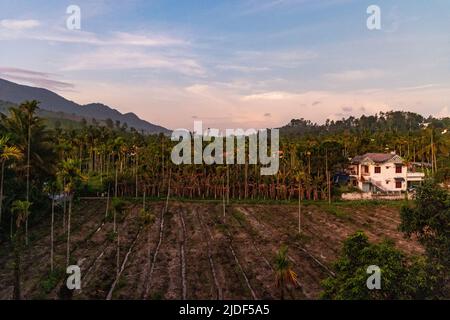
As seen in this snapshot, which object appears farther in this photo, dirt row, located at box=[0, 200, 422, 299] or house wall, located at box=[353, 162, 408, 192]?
house wall, located at box=[353, 162, 408, 192]

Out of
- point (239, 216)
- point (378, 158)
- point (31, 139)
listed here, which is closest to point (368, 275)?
point (31, 139)

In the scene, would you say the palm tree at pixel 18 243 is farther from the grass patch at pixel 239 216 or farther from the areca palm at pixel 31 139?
the grass patch at pixel 239 216

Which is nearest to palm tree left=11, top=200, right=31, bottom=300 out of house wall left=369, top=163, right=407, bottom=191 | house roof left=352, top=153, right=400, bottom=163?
house wall left=369, top=163, right=407, bottom=191

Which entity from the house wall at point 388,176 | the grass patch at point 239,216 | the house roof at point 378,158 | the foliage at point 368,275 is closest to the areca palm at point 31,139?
the grass patch at point 239,216

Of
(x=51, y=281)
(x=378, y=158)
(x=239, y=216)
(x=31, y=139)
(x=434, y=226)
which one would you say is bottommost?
(x=51, y=281)

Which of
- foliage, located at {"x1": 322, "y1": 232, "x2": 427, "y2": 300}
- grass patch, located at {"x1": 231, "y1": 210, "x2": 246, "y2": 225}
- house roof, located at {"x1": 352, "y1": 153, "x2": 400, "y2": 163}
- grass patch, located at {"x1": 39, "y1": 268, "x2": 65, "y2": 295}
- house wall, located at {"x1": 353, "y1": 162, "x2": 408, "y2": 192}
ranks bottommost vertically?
grass patch, located at {"x1": 39, "y1": 268, "x2": 65, "y2": 295}

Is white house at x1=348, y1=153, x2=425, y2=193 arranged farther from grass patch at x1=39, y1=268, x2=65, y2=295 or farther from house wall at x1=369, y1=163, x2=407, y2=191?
grass patch at x1=39, y1=268, x2=65, y2=295

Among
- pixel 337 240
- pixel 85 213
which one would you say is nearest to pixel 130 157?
pixel 85 213

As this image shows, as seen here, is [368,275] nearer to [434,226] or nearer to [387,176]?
[434,226]

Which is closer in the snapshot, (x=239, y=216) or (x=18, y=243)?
(x=18, y=243)

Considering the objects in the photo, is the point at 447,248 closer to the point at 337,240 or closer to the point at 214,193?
the point at 337,240

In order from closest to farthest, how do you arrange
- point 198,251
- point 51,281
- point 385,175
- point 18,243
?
point 18,243
point 51,281
point 198,251
point 385,175

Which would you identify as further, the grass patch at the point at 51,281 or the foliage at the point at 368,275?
the grass patch at the point at 51,281
